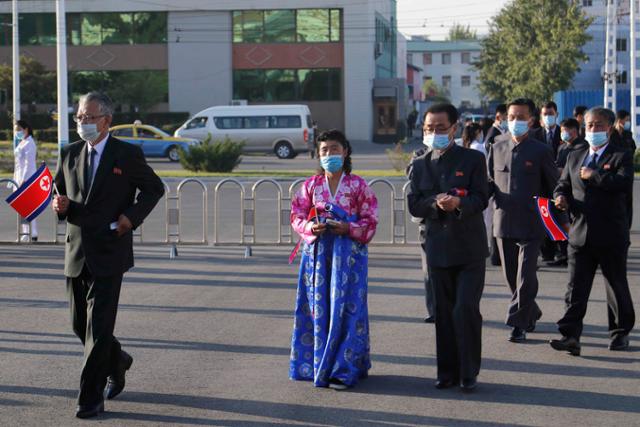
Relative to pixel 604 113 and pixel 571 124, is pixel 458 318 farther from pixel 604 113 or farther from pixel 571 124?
pixel 571 124

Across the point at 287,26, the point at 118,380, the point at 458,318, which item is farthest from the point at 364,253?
the point at 287,26

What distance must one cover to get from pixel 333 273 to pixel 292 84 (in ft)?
188

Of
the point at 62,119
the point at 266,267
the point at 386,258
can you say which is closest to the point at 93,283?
the point at 266,267

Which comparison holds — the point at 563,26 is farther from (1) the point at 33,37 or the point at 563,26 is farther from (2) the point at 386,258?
(2) the point at 386,258

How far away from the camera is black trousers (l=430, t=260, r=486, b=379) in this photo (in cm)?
761

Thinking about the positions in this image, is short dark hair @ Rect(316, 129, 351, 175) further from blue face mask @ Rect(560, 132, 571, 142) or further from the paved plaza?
blue face mask @ Rect(560, 132, 571, 142)

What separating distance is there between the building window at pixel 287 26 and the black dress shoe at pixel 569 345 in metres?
55.6

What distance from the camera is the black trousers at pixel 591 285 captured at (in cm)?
889

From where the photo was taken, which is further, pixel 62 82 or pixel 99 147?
pixel 62 82

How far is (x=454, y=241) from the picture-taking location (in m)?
7.67

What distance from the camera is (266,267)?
14.6 meters

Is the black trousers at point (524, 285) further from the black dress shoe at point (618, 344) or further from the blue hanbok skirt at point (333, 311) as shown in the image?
the blue hanbok skirt at point (333, 311)

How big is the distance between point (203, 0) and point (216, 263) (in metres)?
50.7

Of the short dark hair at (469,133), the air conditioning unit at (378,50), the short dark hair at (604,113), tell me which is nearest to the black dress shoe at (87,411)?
the short dark hair at (604,113)
